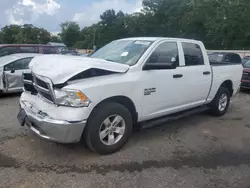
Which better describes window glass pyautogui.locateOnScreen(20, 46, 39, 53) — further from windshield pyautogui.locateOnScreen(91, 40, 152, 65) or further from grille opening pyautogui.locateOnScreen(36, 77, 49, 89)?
grille opening pyautogui.locateOnScreen(36, 77, 49, 89)

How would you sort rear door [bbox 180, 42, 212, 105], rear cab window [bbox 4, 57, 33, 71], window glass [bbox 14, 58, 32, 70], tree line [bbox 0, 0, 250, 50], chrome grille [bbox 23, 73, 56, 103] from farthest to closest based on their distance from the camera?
tree line [bbox 0, 0, 250, 50] → window glass [bbox 14, 58, 32, 70] → rear cab window [bbox 4, 57, 33, 71] → rear door [bbox 180, 42, 212, 105] → chrome grille [bbox 23, 73, 56, 103]

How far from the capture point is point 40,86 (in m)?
3.56

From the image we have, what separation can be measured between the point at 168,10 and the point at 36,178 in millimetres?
57443

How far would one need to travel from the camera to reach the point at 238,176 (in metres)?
3.27

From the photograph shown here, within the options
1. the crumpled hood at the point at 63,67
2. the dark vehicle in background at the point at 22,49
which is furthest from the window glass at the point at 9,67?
the crumpled hood at the point at 63,67

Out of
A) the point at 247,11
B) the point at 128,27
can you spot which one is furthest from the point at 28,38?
the point at 247,11

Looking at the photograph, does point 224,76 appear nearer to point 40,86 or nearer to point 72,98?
point 72,98

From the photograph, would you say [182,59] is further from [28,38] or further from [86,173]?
[28,38]

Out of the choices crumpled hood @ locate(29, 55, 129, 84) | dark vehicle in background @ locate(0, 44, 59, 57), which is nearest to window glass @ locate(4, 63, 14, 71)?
dark vehicle in background @ locate(0, 44, 59, 57)

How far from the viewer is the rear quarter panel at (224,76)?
5.48m

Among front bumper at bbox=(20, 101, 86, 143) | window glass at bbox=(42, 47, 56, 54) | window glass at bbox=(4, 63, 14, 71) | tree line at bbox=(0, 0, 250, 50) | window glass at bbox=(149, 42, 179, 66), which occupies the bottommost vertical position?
front bumper at bbox=(20, 101, 86, 143)

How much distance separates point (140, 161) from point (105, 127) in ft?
2.32

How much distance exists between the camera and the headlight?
10.4 feet

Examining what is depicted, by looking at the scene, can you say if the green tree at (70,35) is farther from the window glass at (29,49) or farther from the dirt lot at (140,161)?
the dirt lot at (140,161)
